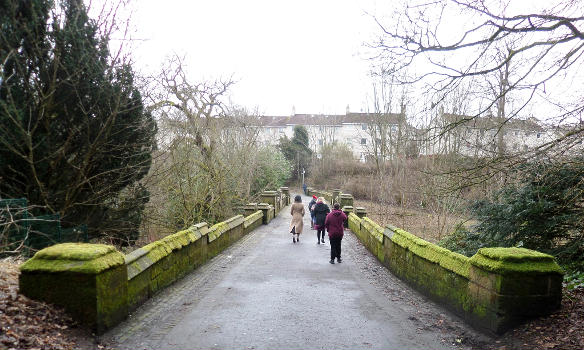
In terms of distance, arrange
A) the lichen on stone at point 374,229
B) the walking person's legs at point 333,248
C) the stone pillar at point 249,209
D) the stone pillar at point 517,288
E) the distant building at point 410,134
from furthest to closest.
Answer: the stone pillar at point 249,209 < the lichen on stone at point 374,229 < the walking person's legs at point 333,248 < the distant building at point 410,134 < the stone pillar at point 517,288

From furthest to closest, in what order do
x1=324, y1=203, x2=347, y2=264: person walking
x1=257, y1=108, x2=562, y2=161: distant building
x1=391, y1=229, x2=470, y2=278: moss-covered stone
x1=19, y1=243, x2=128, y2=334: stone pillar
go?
x1=324, y1=203, x2=347, y2=264: person walking < x1=257, y1=108, x2=562, y2=161: distant building < x1=391, y1=229, x2=470, y2=278: moss-covered stone < x1=19, y1=243, x2=128, y2=334: stone pillar

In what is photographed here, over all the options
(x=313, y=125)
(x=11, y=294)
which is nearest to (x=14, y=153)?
(x=11, y=294)

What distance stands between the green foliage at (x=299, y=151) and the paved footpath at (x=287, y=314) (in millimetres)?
48824

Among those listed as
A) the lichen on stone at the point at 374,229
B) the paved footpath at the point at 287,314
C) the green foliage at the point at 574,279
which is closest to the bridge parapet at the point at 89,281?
the paved footpath at the point at 287,314

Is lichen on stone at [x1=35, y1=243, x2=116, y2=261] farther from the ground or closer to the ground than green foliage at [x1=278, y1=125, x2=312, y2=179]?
closer to the ground

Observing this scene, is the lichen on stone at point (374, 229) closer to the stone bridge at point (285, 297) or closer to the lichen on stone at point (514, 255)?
the stone bridge at point (285, 297)

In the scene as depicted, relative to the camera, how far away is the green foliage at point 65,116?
834cm

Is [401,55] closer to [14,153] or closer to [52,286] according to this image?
[52,286]

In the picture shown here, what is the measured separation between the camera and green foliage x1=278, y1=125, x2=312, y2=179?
58531 mm

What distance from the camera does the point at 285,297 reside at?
6902mm

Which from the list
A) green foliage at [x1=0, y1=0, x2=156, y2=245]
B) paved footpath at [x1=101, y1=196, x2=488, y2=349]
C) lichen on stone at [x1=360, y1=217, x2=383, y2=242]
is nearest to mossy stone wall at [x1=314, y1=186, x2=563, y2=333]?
paved footpath at [x1=101, y1=196, x2=488, y2=349]

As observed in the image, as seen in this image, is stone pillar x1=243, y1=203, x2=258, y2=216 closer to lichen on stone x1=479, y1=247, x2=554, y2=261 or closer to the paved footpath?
the paved footpath

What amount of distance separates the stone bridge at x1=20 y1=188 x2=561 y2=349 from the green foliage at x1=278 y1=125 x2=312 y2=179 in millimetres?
49511

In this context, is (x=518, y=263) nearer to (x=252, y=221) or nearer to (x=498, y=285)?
(x=498, y=285)
